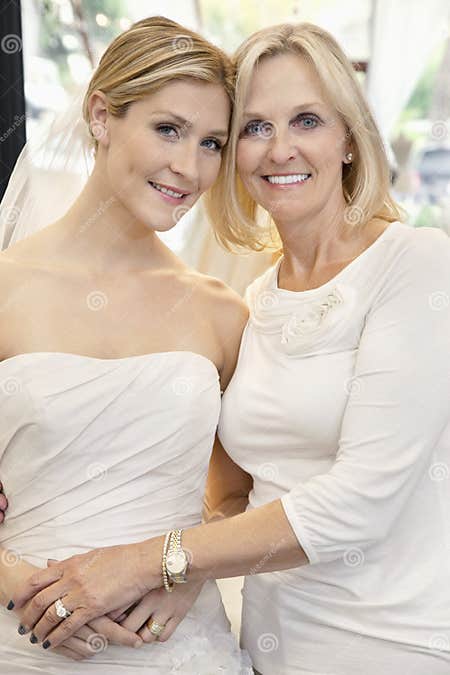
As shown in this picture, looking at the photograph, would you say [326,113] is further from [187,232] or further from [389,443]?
[187,232]

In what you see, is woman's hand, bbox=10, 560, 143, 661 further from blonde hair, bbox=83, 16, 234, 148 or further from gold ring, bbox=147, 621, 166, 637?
blonde hair, bbox=83, 16, 234, 148

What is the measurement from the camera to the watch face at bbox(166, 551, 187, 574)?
60.7 inches

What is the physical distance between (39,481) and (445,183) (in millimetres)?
4740

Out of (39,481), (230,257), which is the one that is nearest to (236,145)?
(39,481)

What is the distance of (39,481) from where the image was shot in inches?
66.7
